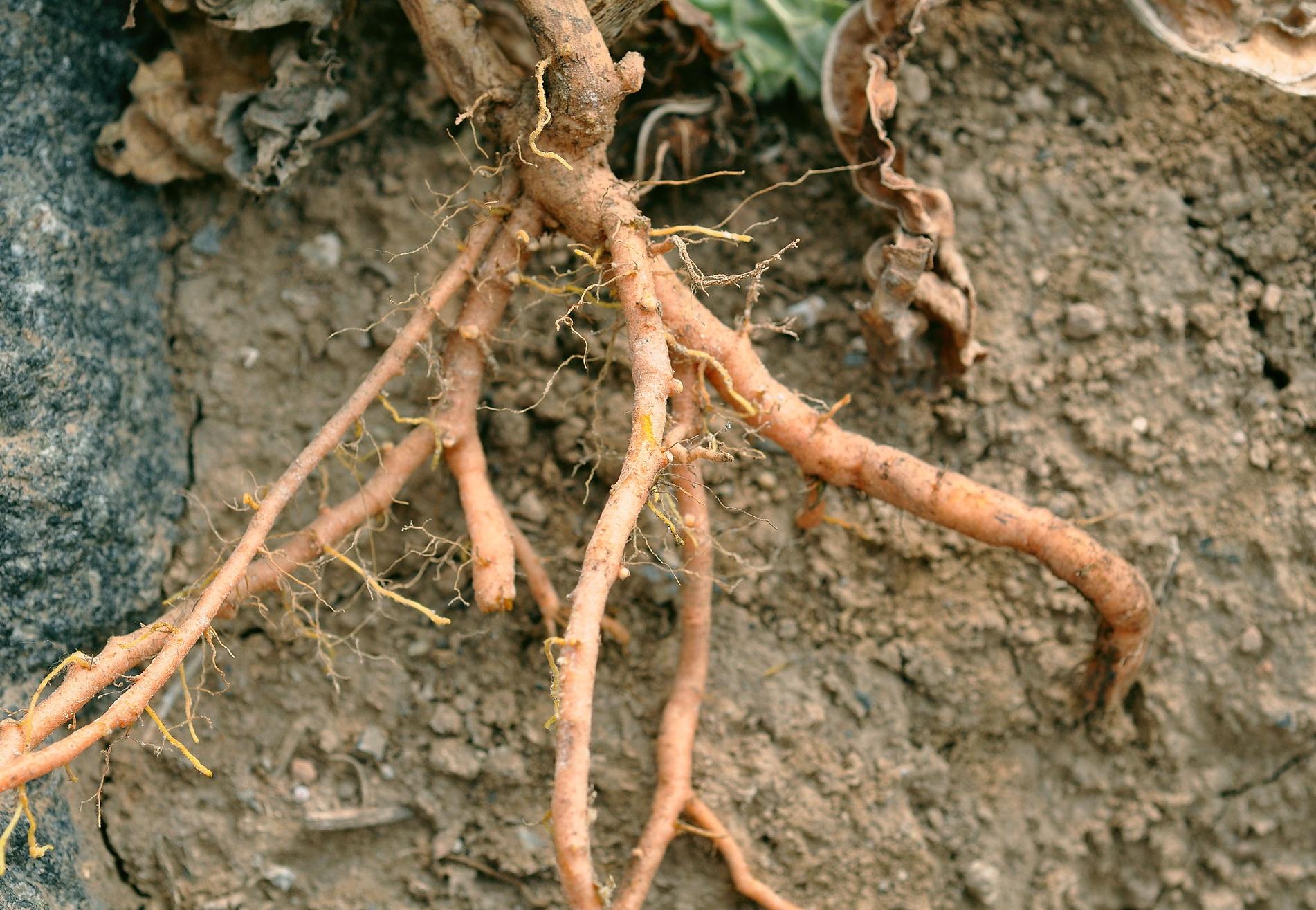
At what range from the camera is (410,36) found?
1.66 meters

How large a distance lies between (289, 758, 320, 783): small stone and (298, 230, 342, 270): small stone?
0.71 meters

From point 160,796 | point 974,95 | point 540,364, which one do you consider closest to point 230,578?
point 160,796

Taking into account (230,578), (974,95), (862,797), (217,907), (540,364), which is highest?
(974,95)

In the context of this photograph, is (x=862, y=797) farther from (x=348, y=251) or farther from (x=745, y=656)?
(x=348, y=251)

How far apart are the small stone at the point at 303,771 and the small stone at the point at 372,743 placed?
0.06m

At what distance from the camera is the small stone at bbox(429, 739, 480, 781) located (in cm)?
154

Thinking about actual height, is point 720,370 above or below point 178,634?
above

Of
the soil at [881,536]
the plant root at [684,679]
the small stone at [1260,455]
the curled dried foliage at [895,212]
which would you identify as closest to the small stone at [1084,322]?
the soil at [881,536]

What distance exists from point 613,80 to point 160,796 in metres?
1.13

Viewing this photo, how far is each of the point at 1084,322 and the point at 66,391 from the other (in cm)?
143

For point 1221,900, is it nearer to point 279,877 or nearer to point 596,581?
point 596,581

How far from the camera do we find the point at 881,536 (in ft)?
5.36

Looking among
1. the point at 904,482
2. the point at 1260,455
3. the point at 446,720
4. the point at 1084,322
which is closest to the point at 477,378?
the point at 446,720

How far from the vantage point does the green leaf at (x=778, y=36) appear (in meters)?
1.70
